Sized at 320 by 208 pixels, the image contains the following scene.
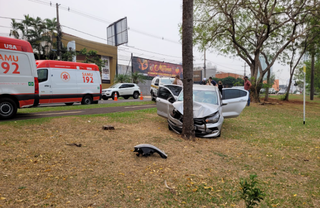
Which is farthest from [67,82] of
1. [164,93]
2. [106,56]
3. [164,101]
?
[106,56]

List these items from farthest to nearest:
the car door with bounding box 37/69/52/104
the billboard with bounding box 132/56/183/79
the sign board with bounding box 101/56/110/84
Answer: the billboard with bounding box 132/56/183/79 < the sign board with bounding box 101/56/110/84 < the car door with bounding box 37/69/52/104

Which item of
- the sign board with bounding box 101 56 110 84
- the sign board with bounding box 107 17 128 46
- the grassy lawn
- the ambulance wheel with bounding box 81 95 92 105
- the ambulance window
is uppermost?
the sign board with bounding box 107 17 128 46

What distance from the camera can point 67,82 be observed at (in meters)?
13.2

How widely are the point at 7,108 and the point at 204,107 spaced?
21.7 feet

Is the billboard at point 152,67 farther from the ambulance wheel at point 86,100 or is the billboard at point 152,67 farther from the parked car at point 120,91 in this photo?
the ambulance wheel at point 86,100

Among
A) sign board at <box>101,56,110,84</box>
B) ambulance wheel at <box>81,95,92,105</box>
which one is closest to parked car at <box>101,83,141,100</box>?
ambulance wheel at <box>81,95,92,105</box>

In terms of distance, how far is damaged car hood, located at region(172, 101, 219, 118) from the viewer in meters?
7.04

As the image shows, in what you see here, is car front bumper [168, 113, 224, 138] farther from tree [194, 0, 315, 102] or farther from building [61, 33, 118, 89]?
building [61, 33, 118, 89]

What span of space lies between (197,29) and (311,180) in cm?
1558

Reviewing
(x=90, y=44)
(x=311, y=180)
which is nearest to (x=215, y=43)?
(x=311, y=180)

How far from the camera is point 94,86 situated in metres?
14.6

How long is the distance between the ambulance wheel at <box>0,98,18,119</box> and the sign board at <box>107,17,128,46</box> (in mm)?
32409

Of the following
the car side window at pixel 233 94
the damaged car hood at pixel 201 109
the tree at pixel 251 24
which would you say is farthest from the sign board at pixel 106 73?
the damaged car hood at pixel 201 109

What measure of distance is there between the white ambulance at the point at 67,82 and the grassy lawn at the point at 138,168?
5.86 metres
